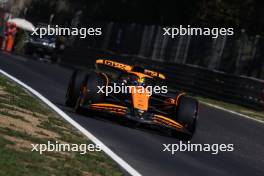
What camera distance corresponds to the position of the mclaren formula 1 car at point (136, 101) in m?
14.7

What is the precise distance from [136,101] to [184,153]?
85.0 inches

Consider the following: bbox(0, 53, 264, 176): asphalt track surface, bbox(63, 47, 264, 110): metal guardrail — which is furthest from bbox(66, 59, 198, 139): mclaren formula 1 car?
bbox(63, 47, 264, 110): metal guardrail

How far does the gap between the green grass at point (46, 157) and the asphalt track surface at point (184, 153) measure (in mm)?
480

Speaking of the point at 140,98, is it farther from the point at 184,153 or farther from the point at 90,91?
the point at 184,153

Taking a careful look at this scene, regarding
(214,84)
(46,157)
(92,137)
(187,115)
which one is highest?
(187,115)

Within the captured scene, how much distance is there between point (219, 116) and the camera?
21.9 m

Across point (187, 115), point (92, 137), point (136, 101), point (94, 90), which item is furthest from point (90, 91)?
point (92, 137)

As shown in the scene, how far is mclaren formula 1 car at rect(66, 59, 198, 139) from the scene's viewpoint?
577 inches

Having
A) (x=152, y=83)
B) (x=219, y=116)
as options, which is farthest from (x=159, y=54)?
(x=152, y=83)

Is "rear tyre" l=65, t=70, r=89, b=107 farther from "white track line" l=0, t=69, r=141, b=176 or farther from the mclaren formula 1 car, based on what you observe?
"white track line" l=0, t=69, r=141, b=176

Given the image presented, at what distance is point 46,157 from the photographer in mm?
9656

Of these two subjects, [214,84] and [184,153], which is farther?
[214,84]

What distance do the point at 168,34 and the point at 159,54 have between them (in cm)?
99

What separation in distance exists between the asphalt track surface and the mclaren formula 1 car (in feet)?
0.76
